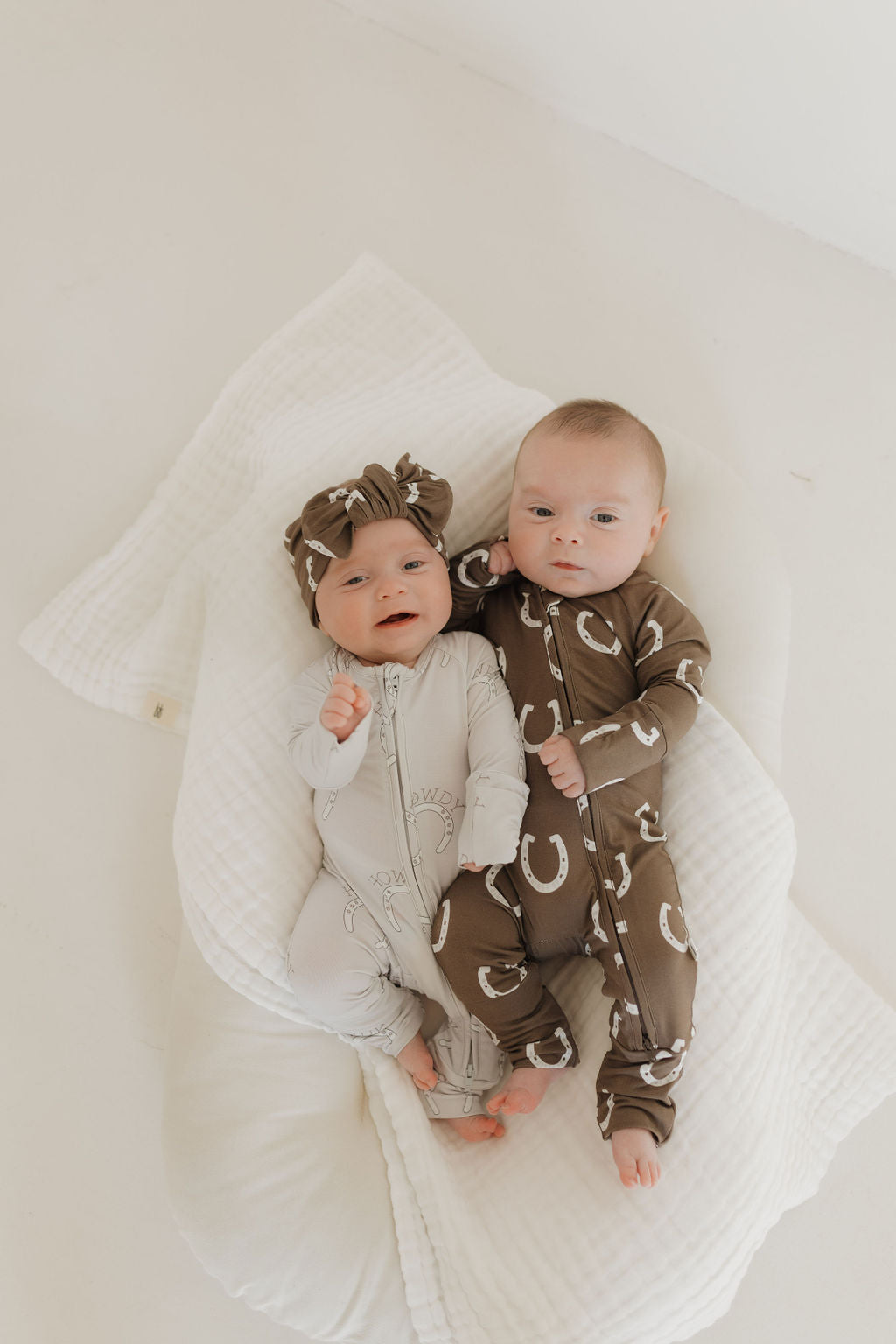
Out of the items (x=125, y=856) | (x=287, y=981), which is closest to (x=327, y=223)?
(x=125, y=856)

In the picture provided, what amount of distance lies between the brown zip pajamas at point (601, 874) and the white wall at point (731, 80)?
3.09ft

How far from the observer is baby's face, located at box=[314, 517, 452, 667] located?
47.6 inches

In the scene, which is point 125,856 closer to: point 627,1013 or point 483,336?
point 627,1013

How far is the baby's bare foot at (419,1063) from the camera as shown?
47.9 inches

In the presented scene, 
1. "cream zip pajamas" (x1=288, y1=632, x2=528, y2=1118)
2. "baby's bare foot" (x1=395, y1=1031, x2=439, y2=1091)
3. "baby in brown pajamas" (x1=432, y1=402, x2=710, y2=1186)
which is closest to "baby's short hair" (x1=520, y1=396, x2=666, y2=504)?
"baby in brown pajamas" (x1=432, y1=402, x2=710, y2=1186)

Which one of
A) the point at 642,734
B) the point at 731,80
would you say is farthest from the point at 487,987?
the point at 731,80

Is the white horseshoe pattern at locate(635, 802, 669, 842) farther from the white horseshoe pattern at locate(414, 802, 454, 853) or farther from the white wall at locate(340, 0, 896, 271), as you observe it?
the white wall at locate(340, 0, 896, 271)

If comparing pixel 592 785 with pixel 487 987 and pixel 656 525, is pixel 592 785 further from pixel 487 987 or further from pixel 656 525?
pixel 656 525

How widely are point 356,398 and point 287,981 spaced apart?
860mm

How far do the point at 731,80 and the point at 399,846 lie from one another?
1.40m

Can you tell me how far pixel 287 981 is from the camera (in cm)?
122

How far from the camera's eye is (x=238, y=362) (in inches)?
67.7

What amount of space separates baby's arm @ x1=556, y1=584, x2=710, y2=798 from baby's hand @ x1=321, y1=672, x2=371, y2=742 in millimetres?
220

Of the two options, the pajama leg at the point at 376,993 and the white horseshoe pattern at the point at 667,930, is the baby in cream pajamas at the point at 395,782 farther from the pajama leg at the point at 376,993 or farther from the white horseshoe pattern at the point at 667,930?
the white horseshoe pattern at the point at 667,930
